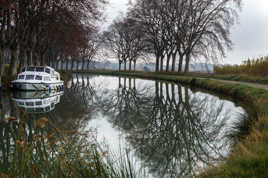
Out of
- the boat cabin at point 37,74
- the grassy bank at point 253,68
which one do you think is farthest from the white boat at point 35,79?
the grassy bank at point 253,68

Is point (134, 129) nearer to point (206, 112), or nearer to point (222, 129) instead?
point (222, 129)

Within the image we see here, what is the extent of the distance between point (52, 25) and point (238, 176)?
1912 centimetres

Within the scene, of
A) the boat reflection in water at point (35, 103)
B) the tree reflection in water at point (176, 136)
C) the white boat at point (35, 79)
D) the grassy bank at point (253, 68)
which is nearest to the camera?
the tree reflection in water at point (176, 136)

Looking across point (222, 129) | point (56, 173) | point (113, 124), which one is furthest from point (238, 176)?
point (113, 124)

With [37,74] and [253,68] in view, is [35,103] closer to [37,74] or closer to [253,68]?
[37,74]

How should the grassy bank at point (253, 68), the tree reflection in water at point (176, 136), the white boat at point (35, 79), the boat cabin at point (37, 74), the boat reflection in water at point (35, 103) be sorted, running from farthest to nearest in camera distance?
the grassy bank at point (253, 68) → the boat cabin at point (37, 74) → the white boat at point (35, 79) → the boat reflection in water at point (35, 103) → the tree reflection in water at point (176, 136)

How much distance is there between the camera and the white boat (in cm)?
1662

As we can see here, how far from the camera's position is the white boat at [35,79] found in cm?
1662

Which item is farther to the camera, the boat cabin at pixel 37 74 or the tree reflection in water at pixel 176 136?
the boat cabin at pixel 37 74

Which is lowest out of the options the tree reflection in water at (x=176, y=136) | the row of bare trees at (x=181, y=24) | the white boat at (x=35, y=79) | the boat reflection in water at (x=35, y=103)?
the tree reflection in water at (x=176, y=136)

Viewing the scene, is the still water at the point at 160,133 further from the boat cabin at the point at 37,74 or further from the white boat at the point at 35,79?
the boat cabin at the point at 37,74

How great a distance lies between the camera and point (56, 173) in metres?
2.70

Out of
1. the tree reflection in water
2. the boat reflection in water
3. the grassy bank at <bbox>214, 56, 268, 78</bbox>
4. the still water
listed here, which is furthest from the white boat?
the grassy bank at <bbox>214, 56, 268, 78</bbox>

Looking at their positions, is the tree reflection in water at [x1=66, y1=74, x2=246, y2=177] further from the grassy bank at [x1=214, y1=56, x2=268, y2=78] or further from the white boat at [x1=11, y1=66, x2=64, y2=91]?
the grassy bank at [x1=214, y1=56, x2=268, y2=78]
